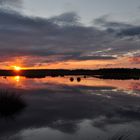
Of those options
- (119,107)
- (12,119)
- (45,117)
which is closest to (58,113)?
(45,117)

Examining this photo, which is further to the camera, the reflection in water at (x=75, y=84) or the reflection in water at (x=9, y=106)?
the reflection in water at (x=75, y=84)

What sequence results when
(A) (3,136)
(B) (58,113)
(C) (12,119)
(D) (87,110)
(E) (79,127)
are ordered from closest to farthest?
(A) (3,136) → (E) (79,127) → (C) (12,119) → (B) (58,113) → (D) (87,110)

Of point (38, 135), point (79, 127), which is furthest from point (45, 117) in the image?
point (38, 135)

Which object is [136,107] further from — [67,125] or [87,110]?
[67,125]

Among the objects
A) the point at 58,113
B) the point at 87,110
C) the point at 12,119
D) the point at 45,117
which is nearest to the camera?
the point at 12,119

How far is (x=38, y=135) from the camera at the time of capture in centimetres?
1700

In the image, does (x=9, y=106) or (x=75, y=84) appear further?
(x=75, y=84)

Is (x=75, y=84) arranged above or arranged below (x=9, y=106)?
above

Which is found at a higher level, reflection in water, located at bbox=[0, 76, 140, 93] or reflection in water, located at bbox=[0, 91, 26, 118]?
reflection in water, located at bbox=[0, 76, 140, 93]

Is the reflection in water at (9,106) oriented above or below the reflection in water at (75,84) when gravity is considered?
below

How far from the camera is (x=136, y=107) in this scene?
28.5 m

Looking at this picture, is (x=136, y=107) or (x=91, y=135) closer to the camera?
(x=91, y=135)

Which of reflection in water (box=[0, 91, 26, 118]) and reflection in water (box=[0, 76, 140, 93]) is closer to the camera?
reflection in water (box=[0, 91, 26, 118])

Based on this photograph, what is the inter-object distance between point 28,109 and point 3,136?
9.94 meters
